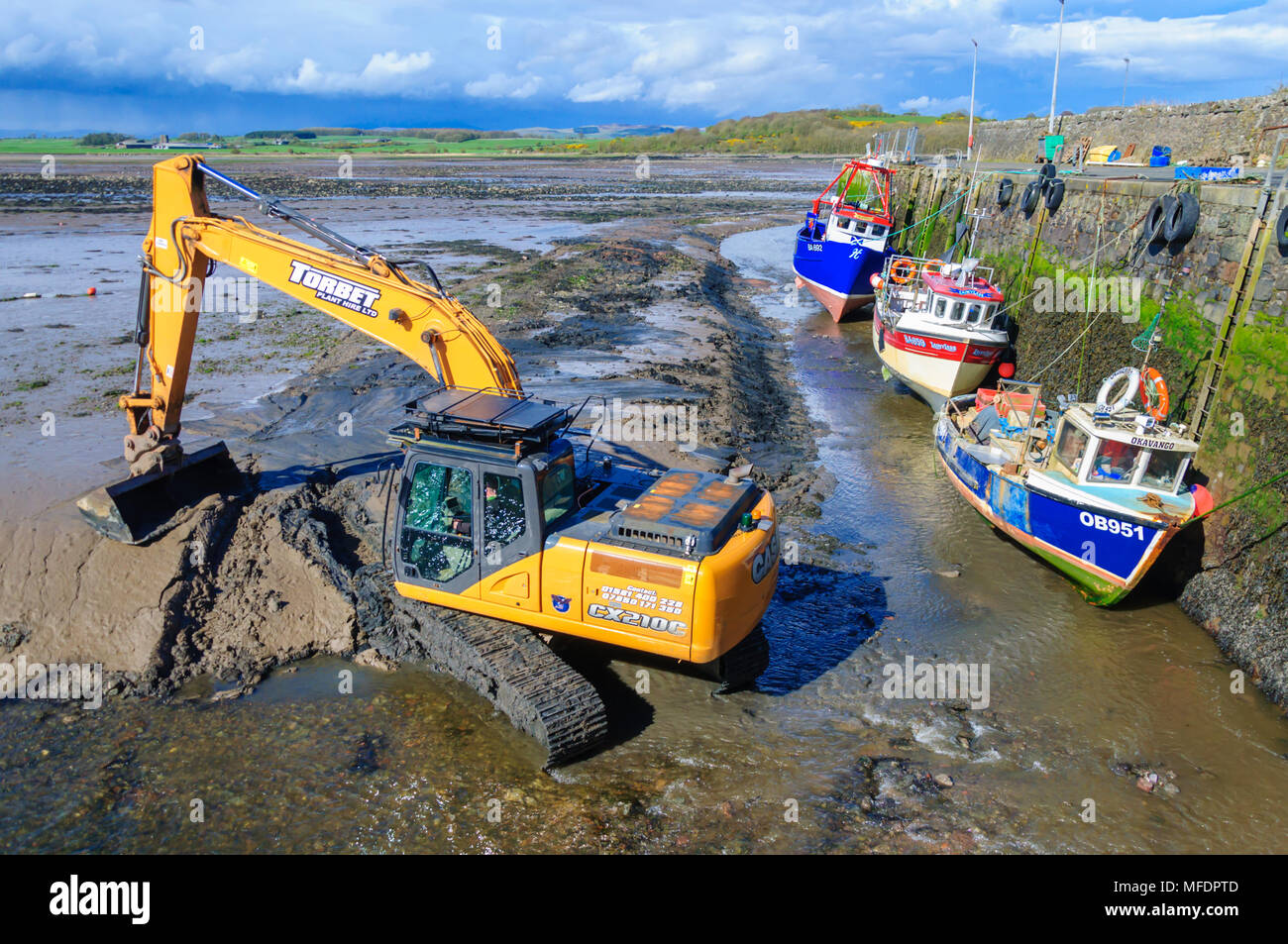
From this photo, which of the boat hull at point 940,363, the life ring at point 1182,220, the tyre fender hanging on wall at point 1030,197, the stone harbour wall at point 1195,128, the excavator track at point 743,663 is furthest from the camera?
the tyre fender hanging on wall at point 1030,197

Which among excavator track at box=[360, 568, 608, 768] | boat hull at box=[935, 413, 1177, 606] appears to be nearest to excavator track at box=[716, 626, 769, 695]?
excavator track at box=[360, 568, 608, 768]

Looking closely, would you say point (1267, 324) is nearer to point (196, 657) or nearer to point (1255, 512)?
point (1255, 512)

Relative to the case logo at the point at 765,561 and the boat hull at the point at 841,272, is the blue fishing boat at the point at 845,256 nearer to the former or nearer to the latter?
the boat hull at the point at 841,272

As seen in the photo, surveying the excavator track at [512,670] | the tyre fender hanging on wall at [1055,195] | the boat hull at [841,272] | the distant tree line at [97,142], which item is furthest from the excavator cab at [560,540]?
the distant tree line at [97,142]

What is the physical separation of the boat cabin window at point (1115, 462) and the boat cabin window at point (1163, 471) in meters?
0.17

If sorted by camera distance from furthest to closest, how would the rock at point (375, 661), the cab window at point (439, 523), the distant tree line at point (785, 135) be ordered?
the distant tree line at point (785, 135)
the rock at point (375, 661)
the cab window at point (439, 523)

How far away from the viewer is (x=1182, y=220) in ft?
45.3

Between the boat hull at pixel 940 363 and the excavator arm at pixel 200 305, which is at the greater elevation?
the excavator arm at pixel 200 305

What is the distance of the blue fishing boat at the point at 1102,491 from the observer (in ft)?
34.0

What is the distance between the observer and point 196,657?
29.1ft

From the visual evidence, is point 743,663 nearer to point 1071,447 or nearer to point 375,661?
point 375,661

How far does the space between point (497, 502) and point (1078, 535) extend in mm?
7908
